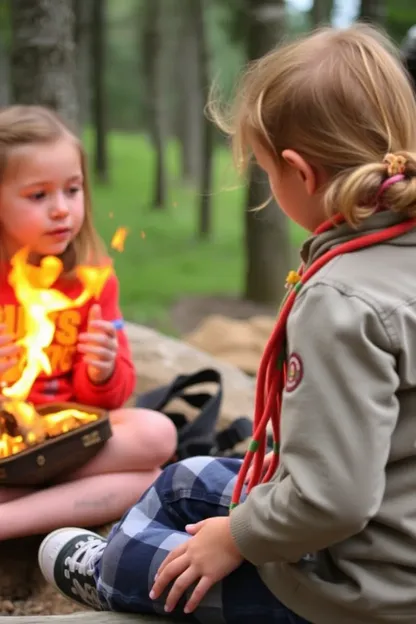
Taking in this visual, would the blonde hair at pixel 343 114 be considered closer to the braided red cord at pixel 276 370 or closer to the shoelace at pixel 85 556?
the braided red cord at pixel 276 370

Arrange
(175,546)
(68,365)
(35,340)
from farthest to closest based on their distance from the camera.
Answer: (68,365)
(35,340)
(175,546)

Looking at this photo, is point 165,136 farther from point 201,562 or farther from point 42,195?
point 201,562

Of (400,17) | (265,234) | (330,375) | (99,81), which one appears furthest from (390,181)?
(99,81)

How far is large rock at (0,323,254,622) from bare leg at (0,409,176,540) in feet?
0.33

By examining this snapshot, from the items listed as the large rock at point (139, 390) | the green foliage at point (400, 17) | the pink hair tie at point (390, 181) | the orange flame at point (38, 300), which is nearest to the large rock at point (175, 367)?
the large rock at point (139, 390)

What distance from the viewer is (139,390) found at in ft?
12.5

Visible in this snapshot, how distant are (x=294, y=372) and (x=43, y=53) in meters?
2.86

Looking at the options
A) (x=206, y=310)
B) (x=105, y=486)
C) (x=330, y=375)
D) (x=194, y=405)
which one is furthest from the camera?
(x=206, y=310)

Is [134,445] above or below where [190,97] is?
above

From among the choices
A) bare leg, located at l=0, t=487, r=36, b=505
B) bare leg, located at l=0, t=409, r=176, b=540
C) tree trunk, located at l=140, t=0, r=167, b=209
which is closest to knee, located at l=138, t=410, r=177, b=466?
bare leg, located at l=0, t=409, r=176, b=540

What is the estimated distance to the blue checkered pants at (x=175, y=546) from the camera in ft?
5.63

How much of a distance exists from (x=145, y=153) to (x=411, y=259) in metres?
17.7

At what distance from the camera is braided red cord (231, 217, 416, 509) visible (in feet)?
5.05

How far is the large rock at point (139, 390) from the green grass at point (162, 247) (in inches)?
105
